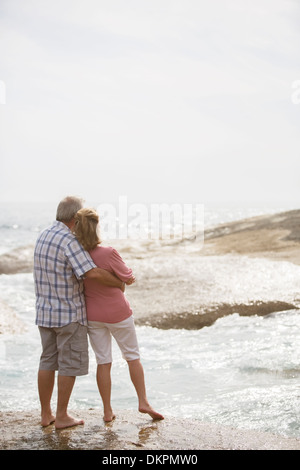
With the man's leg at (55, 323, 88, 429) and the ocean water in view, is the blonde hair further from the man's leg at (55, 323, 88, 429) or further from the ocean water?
the ocean water

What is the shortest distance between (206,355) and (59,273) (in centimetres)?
434

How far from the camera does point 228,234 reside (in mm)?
19781

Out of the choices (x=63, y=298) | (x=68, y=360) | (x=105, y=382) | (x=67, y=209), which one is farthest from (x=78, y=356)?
(x=67, y=209)

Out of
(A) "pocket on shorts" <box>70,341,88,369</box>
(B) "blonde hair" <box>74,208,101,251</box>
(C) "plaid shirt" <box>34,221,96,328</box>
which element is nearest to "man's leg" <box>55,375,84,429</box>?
(A) "pocket on shorts" <box>70,341,88,369</box>

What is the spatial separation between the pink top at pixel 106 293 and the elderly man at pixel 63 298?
6 cm

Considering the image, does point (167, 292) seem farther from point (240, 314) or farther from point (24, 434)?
point (24, 434)

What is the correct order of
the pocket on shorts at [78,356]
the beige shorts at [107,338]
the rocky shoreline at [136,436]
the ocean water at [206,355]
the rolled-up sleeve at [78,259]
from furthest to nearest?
the ocean water at [206,355] → the beige shorts at [107,338] → the pocket on shorts at [78,356] → the rolled-up sleeve at [78,259] → the rocky shoreline at [136,436]

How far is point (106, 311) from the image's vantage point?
15.4ft

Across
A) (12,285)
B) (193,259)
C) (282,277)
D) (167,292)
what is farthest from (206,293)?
(12,285)

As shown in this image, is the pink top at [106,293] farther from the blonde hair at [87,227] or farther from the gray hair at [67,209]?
the gray hair at [67,209]

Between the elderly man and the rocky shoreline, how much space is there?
0.78 ft

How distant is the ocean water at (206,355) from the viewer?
20.0 ft

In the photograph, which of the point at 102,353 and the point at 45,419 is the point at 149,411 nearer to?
the point at 102,353

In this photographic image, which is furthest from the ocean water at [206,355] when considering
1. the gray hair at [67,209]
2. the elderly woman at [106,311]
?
the gray hair at [67,209]
